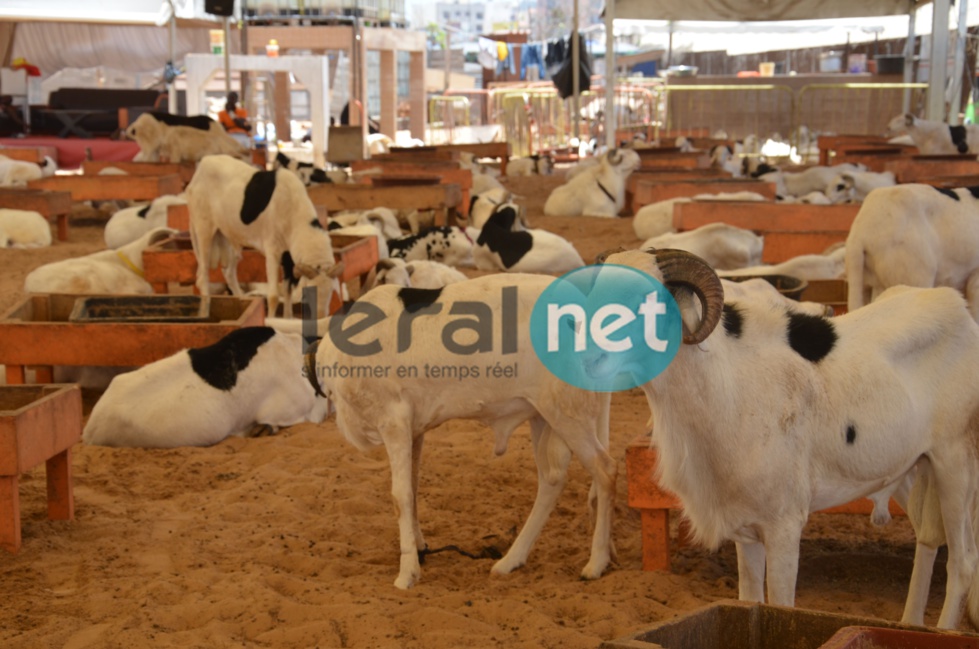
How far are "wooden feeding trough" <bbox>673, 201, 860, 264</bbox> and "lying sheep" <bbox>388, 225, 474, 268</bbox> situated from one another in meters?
2.30

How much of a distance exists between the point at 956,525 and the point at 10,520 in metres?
3.83

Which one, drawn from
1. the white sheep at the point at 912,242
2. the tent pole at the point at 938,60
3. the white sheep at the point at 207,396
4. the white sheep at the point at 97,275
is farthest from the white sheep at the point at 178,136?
the white sheep at the point at 912,242

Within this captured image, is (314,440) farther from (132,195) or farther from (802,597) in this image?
(132,195)

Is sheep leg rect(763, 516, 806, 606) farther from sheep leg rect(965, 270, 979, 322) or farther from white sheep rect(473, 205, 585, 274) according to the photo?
white sheep rect(473, 205, 585, 274)

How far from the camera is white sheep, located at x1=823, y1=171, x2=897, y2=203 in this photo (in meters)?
14.2

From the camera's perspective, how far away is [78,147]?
25453 millimetres

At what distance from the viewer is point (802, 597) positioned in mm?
4691

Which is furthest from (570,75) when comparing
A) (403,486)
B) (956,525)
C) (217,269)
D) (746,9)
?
(956,525)

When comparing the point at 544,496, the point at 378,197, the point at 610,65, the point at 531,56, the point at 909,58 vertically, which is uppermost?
the point at 531,56

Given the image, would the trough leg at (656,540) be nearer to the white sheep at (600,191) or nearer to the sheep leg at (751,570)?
the sheep leg at (751,570)

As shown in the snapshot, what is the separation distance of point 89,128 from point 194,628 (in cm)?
2572

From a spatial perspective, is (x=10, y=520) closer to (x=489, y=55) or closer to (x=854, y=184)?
(x=854, y=184)

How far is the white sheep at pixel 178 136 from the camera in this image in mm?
18766

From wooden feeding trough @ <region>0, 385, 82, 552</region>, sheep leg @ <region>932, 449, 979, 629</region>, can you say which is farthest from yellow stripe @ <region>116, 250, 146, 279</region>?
sheep leg @ <region>932, 449, 979, 629</region>
